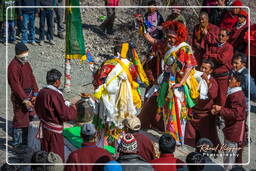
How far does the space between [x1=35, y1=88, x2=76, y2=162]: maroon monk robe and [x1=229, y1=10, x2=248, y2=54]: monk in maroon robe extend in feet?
13.6

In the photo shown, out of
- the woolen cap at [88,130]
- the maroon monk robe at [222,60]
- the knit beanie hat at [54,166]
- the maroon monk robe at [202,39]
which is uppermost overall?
the maroon monk robe at [202,39]

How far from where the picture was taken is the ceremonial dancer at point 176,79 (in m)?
7.58

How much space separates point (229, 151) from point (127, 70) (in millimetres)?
1914

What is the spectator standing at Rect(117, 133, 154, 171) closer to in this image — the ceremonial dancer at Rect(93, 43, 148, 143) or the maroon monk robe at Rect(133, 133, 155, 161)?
the maroon monk robe at Rect(133, 133, 155, 161)

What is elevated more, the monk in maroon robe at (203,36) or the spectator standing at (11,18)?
the spectator standing at (11,18)

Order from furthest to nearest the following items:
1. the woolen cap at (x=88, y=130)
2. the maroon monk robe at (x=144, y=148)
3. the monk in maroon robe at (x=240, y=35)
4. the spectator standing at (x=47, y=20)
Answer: the spectator standing at (x=47, y=20)
the monk in maroon robe at (x=240, y=35)
the maroon monk robe at (x=144, y=148)
the woolen cap at (x=88, y=130)

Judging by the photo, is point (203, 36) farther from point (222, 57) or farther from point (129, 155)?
point (129, 155)

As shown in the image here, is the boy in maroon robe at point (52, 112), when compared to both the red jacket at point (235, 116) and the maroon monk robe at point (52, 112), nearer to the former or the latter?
the maroon monk robe at point (52, 112)

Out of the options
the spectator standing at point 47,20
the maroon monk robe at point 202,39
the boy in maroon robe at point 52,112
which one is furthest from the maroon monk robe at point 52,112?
the spectator standing at point 47,20

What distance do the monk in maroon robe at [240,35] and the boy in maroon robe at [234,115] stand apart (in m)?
2.65

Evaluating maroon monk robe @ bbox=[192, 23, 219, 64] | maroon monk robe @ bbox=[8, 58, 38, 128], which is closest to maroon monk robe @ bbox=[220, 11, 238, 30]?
maroon monk robe @ bbox=[192, 23, 219, 64]

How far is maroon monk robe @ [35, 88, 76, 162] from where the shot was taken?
252 inches

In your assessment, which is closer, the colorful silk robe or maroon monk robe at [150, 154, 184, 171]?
maroon monk robe at [150, 154, 184, 171]

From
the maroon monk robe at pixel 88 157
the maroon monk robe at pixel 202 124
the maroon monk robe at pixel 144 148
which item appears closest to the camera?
the maroon monk robe at pixel 88 157
